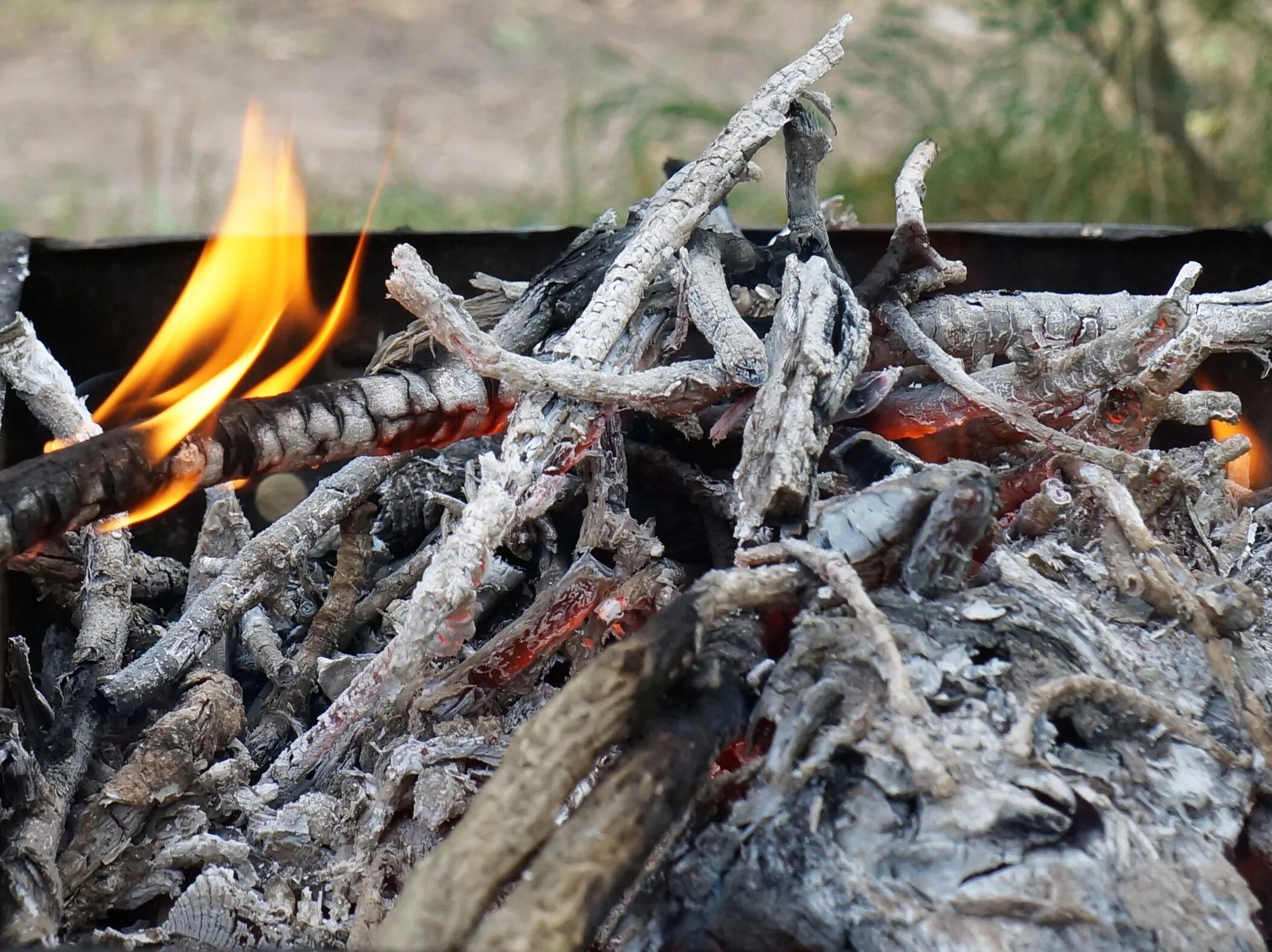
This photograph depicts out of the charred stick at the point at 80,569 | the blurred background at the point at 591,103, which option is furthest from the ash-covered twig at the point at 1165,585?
the blurred background at the point at 591,103

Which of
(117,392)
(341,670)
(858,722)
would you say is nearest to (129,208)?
(117,392)

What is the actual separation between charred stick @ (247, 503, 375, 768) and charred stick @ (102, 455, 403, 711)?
3 cm

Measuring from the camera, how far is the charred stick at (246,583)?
1015 mm

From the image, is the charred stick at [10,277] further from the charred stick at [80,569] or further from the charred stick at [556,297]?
the charred stick at [556,297]

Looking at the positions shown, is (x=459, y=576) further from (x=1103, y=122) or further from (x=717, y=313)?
(x=1103, y=122)

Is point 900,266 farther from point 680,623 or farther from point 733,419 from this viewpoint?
point 680,623

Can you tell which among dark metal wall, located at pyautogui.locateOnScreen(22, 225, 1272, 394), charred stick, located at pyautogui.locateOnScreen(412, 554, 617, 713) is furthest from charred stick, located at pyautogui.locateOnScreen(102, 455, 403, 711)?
dark metal wall, located at pyautogui.locateOnScreen(22, 225, 1272, 394)

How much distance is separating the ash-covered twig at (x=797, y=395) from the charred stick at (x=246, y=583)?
46 cm

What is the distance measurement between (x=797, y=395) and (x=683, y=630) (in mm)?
265

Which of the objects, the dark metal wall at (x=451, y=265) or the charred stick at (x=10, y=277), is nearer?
the charred stick at (x=10, y=277)

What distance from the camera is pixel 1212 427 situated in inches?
56.8

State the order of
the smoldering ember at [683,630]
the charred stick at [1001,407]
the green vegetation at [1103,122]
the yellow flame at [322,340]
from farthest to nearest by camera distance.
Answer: the green vegetation at [1103,122]
the yellow flame at [322,340]
the charred stick at [1001,407]
the smoldering ember at [683,630]

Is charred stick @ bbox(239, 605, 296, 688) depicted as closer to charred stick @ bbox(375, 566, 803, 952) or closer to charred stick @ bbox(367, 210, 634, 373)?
charred stick @ bbox(367, 210, 634, 373)

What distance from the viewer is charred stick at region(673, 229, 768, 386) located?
960 millimetres
